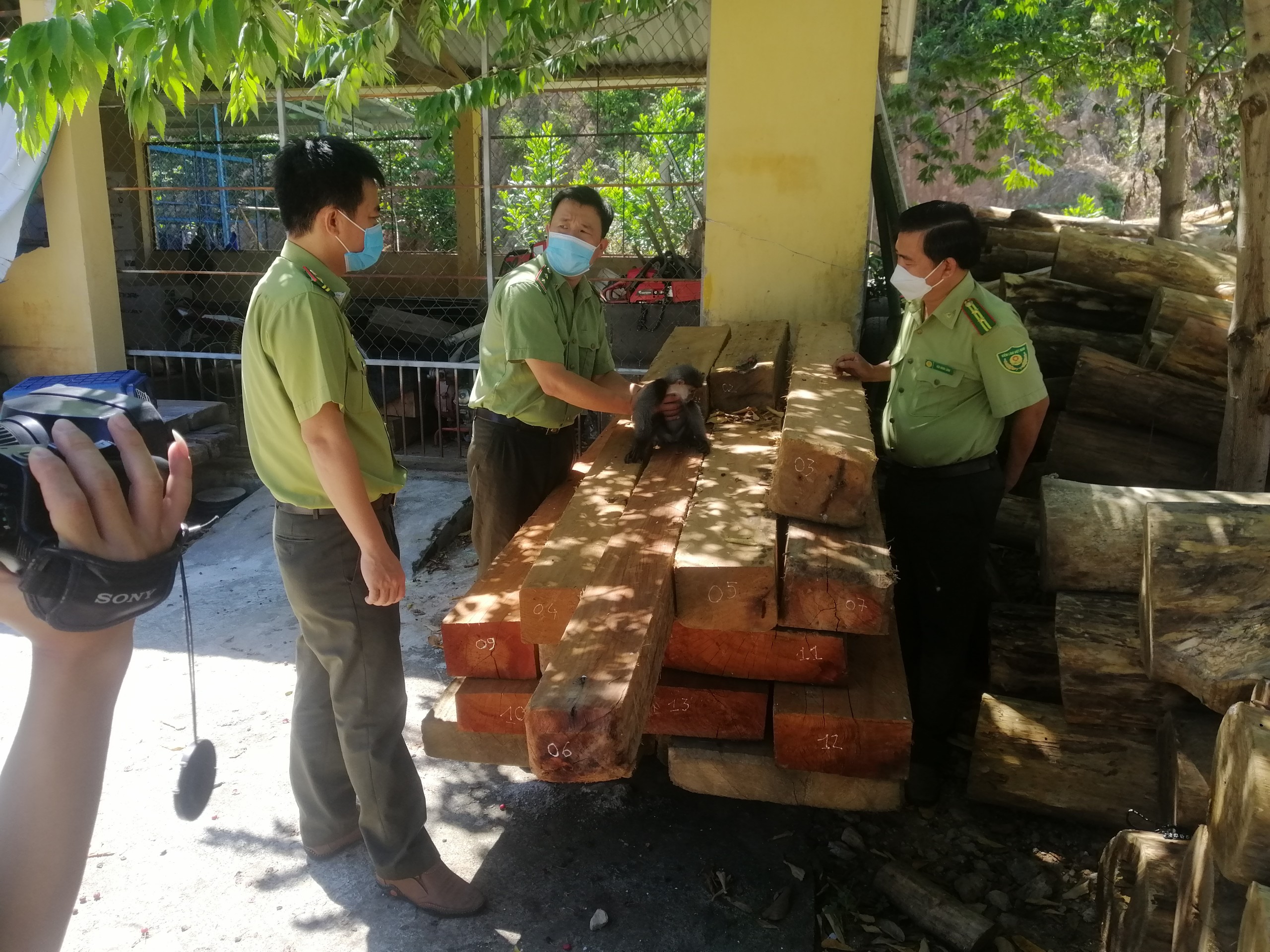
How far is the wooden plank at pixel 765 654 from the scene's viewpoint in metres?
2.57

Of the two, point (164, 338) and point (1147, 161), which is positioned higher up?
point (1147, 161)

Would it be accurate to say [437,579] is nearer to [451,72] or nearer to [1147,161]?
[451,72]

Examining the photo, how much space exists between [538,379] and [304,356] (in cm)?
121

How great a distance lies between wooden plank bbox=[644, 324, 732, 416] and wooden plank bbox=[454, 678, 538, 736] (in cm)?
145

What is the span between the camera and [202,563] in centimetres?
608

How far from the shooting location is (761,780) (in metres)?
2.69

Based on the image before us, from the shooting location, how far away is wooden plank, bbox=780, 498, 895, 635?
2.34 meters

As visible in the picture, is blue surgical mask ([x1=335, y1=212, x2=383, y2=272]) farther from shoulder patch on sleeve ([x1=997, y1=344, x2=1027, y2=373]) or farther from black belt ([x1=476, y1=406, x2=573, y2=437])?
shoulder patch on sleeve ([x1=997, y1=344, x2=1027, y2=373])

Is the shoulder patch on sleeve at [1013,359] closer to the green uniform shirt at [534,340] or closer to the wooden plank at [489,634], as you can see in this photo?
the green uniform shirt at [534,340]

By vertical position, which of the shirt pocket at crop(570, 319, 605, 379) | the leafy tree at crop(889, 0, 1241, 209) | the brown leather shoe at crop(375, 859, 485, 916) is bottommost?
the brown leather shoe at crop(375, 859, 485, 916)

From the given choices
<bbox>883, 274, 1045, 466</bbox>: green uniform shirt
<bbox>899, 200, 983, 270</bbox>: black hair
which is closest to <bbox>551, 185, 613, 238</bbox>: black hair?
<bbox>899, 200, 983, 270</bbox>: black hair

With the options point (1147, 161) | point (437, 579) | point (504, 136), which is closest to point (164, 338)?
point (504, 136)

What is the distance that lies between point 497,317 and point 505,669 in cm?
167

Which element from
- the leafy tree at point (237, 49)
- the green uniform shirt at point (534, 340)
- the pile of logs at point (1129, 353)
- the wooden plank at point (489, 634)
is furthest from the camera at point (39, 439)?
the pile of logs at point (1129, 353)
